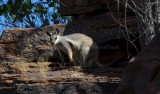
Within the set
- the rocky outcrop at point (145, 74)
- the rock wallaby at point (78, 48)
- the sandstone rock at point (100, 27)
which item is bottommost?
the rock wallaby at point (78, 48)

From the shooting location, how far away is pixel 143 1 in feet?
33.1

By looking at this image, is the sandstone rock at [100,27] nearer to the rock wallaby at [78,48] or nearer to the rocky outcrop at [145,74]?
the rock wallaby at [78,48]

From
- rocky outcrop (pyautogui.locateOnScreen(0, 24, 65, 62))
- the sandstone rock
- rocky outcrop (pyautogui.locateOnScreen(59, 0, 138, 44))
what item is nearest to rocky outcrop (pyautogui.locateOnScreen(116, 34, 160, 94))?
the sandstone rock

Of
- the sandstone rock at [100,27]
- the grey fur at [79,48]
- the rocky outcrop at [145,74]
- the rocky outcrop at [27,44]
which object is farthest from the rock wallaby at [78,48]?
the rocky outcrop at [145,74]

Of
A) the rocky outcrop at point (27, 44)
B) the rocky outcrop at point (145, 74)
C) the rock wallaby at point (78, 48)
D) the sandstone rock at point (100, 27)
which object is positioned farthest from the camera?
the rocky outcrop at point (27, 44)

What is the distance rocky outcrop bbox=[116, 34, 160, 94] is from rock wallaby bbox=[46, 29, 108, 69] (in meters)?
5.79

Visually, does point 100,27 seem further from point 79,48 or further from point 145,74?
point 145,74

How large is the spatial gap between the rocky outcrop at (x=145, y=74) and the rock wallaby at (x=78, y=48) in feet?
19.0

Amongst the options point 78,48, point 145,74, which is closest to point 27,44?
point 78,48

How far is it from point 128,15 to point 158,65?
701cm

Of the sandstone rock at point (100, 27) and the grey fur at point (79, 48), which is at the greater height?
the sandstone rock at point (100, 27)

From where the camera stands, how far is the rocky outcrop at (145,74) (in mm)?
5582

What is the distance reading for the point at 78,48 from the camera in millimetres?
12289

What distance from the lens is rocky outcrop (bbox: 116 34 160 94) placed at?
5.58 meters
